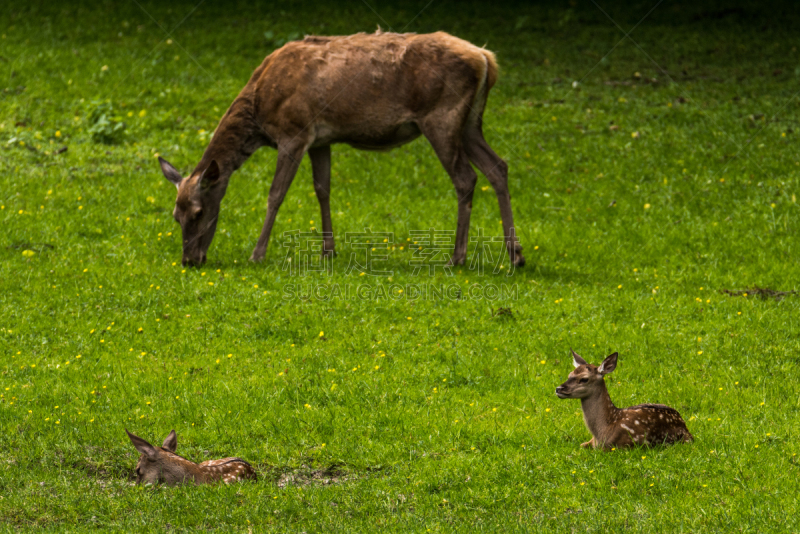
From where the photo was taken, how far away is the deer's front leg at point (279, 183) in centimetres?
1223

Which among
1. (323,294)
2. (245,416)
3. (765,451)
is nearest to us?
(765,451)

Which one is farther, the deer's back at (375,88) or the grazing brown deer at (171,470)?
the deer's back at (375,88)

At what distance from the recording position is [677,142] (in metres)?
16.9

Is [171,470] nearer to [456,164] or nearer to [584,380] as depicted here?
[584,380]

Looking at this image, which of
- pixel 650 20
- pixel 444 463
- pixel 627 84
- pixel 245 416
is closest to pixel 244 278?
pixel 245 416

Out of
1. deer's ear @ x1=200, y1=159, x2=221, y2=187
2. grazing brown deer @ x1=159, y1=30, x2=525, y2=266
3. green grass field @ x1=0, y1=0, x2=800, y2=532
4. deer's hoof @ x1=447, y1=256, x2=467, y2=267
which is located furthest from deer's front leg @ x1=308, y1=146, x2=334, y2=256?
deer's hoof @ x1=447, y1=256, x2=467, y2=267

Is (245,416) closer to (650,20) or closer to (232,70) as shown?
(232,70)

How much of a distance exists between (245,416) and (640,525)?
3632 mm

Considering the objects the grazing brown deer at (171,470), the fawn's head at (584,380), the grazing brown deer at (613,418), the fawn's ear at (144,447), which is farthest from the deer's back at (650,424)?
the fawn's ear at (144,447)

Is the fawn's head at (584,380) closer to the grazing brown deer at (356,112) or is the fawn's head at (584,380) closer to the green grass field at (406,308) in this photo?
the green grass field at (406,308)

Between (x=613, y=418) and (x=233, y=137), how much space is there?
7.46m

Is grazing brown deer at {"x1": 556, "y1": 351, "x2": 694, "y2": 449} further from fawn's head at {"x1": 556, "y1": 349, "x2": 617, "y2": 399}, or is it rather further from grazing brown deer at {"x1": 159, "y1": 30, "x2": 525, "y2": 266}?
grazing brown deer at {"x1": 159, "y1": 30, "x2": 525, "y2": 266}

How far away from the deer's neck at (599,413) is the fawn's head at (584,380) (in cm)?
6

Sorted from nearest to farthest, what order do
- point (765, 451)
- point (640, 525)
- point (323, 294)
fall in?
point (640, 525)
point (765, 451)
point (323, 294)
